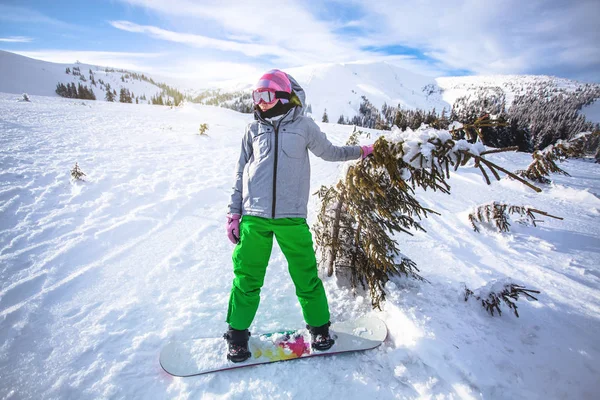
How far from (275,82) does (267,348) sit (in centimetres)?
263

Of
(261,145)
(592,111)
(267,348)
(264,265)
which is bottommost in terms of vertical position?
(267,348)

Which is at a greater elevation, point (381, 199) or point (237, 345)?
point (381, 199)

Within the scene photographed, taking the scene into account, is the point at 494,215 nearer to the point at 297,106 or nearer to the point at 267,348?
the point at 297,106

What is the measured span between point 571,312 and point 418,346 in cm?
216

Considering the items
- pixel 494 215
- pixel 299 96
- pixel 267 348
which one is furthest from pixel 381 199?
pixel 494 215

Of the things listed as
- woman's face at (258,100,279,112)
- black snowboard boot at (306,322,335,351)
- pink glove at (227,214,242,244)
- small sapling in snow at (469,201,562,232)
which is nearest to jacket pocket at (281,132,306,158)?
woman's face at (258,100,279,112)

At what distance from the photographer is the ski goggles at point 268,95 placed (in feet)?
7.63

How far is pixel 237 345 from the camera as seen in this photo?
2342mm

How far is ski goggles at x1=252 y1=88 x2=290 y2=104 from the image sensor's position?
2324 mm

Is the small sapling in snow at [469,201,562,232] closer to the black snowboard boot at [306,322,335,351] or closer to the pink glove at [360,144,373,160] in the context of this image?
the pink glove at [360,144,373,160]

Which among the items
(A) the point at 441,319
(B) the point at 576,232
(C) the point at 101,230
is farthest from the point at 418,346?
(B) the point at 576,232

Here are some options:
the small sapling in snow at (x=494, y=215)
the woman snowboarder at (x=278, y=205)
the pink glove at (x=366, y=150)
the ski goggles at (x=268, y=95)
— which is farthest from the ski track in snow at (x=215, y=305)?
the ski goggles at (x=268, y=95)

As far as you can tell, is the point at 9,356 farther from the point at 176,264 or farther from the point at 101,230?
the point at 101,230

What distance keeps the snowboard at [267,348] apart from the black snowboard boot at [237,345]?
55 millimetres
